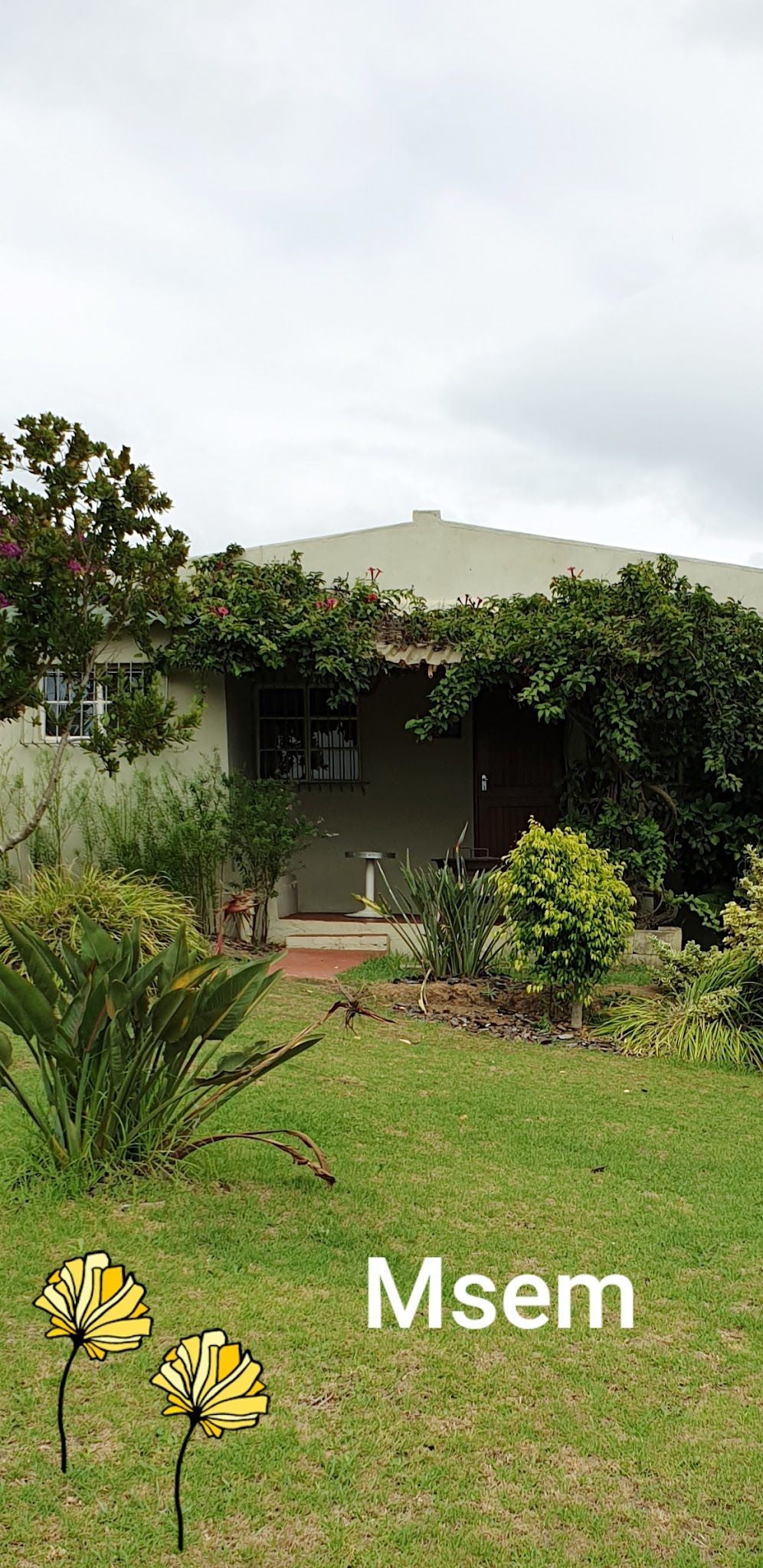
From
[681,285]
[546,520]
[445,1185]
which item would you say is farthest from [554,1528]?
[546,520]

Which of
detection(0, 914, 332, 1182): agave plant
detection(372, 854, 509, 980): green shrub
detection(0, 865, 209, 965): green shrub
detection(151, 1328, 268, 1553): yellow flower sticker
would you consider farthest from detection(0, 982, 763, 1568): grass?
detection(0, 865, 209, 965): green shrub

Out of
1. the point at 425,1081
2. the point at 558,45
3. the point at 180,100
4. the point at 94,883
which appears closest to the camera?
the point at 425,1081

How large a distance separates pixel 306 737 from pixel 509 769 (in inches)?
89.7

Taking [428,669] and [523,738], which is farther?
[523,738]

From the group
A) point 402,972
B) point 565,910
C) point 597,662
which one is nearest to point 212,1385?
point 565,910

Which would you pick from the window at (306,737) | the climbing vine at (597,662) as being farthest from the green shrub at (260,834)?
the window at (306,737)

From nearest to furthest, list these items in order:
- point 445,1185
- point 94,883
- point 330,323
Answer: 1. point 445,1185
2. point 94,883
3. point 330,323

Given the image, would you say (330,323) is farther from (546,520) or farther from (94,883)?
(94,883)

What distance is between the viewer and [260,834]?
33.8ft

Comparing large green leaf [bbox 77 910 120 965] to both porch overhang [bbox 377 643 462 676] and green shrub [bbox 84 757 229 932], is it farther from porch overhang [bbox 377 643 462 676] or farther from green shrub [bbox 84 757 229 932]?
porch overhang [bbox 377 643 462 676]

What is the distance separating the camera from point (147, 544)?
8.50 meters

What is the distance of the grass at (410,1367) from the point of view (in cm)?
248

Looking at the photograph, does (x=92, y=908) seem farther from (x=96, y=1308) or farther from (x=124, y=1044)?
(x=96, y=1308)

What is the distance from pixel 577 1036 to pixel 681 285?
262 inches
